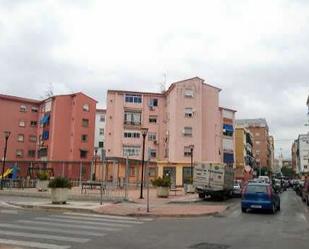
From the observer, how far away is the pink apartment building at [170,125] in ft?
220

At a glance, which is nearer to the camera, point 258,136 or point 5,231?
point 5,231

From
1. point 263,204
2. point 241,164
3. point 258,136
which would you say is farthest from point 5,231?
point 258,136

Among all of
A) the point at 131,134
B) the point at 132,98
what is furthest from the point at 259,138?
the point at 132,98

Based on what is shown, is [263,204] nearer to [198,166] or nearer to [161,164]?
[198,166]

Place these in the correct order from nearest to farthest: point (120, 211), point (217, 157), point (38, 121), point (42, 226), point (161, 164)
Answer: point (42, 226) → point (120, 211) → point (161, 164) → point (217, 157) → point (38, 121)

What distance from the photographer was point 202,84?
225ft

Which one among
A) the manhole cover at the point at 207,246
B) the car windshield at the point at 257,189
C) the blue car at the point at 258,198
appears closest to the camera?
the manhole cover at the point at 207,246

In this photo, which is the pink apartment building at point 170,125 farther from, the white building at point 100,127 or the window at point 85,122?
the white building at point 100,127

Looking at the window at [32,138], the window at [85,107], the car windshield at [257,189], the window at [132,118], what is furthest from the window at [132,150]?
the car windshield at [257,189]

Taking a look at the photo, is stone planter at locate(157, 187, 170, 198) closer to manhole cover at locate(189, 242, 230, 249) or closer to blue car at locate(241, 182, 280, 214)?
blue car at locate(241, 182, 280, 214)

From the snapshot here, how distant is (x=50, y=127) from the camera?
243 feet

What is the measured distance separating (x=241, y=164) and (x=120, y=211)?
242 feet

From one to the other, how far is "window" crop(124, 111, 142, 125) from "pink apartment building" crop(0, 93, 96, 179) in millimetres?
8024

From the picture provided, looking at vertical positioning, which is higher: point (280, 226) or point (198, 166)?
point (198, 166)
